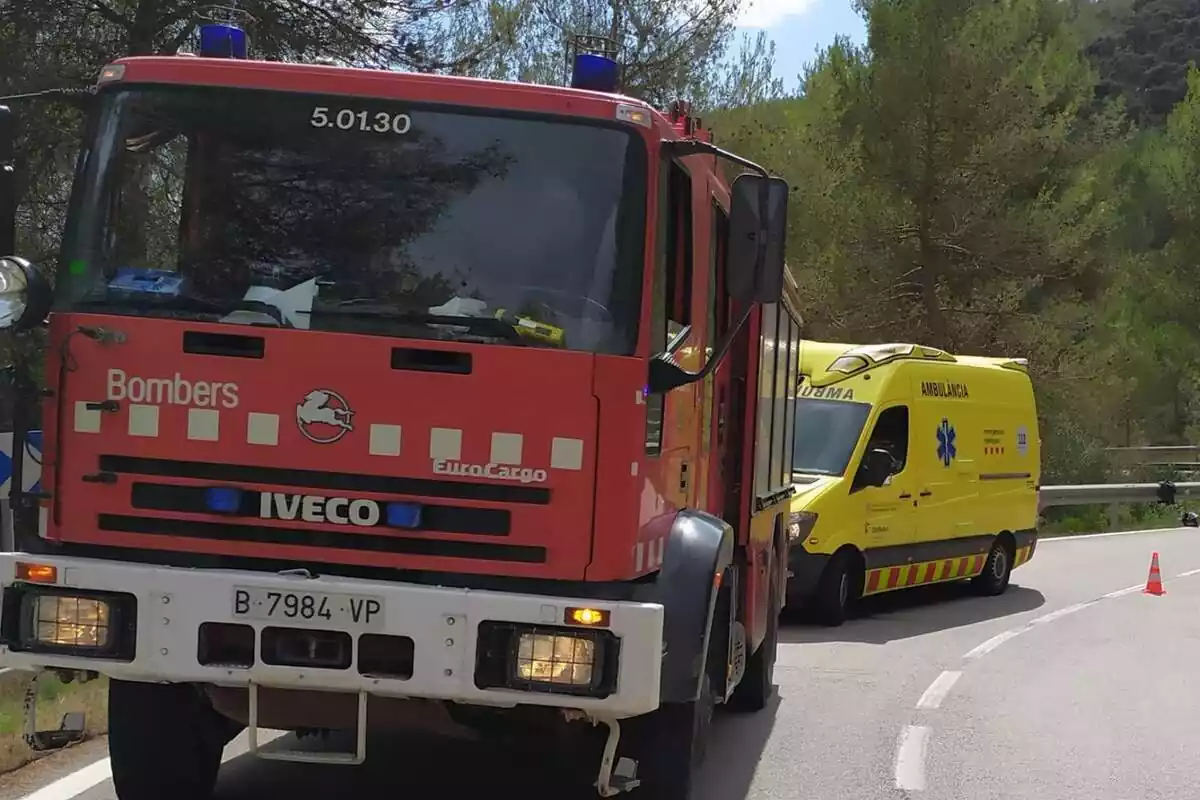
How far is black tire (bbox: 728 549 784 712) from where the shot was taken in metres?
8.89

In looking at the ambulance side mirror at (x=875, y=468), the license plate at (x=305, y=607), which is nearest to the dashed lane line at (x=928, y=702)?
the ambulance side mirror at (x=875, y=468)

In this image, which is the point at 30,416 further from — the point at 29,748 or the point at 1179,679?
the point at 1179,679

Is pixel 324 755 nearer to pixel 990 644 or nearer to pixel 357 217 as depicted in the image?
pixel 357 217

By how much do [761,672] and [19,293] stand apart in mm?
5216

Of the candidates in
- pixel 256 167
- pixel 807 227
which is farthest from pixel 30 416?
pixel 807 227

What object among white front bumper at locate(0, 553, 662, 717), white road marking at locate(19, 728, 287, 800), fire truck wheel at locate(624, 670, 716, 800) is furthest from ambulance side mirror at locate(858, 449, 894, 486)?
white front bumper at locate(0, 553, 662, 717)

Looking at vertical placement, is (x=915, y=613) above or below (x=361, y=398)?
below

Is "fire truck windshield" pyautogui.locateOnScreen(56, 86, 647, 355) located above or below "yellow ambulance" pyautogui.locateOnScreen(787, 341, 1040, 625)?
above

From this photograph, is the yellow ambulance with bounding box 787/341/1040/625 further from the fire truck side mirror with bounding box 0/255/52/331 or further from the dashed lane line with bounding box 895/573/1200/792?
the fire truck side mirror with bounding box 0/255/52/331

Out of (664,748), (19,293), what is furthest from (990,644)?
(19,293)

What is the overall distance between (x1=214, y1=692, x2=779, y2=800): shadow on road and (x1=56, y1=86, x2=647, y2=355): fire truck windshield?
2001 millimetres

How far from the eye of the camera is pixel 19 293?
16.6 feet

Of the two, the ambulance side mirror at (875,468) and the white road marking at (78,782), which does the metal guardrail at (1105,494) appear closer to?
the ambulance side mirror at (875,468)

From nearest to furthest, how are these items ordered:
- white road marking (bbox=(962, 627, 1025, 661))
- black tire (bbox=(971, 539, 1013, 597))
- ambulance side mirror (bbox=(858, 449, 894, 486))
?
1. white road marking (bbox=(962, 627, 1025, 661))
2. ambulance side mirror (bbox=(858, 449, 894, 486))
3. black tire (bbox=(971, 539, 1013, 597))
